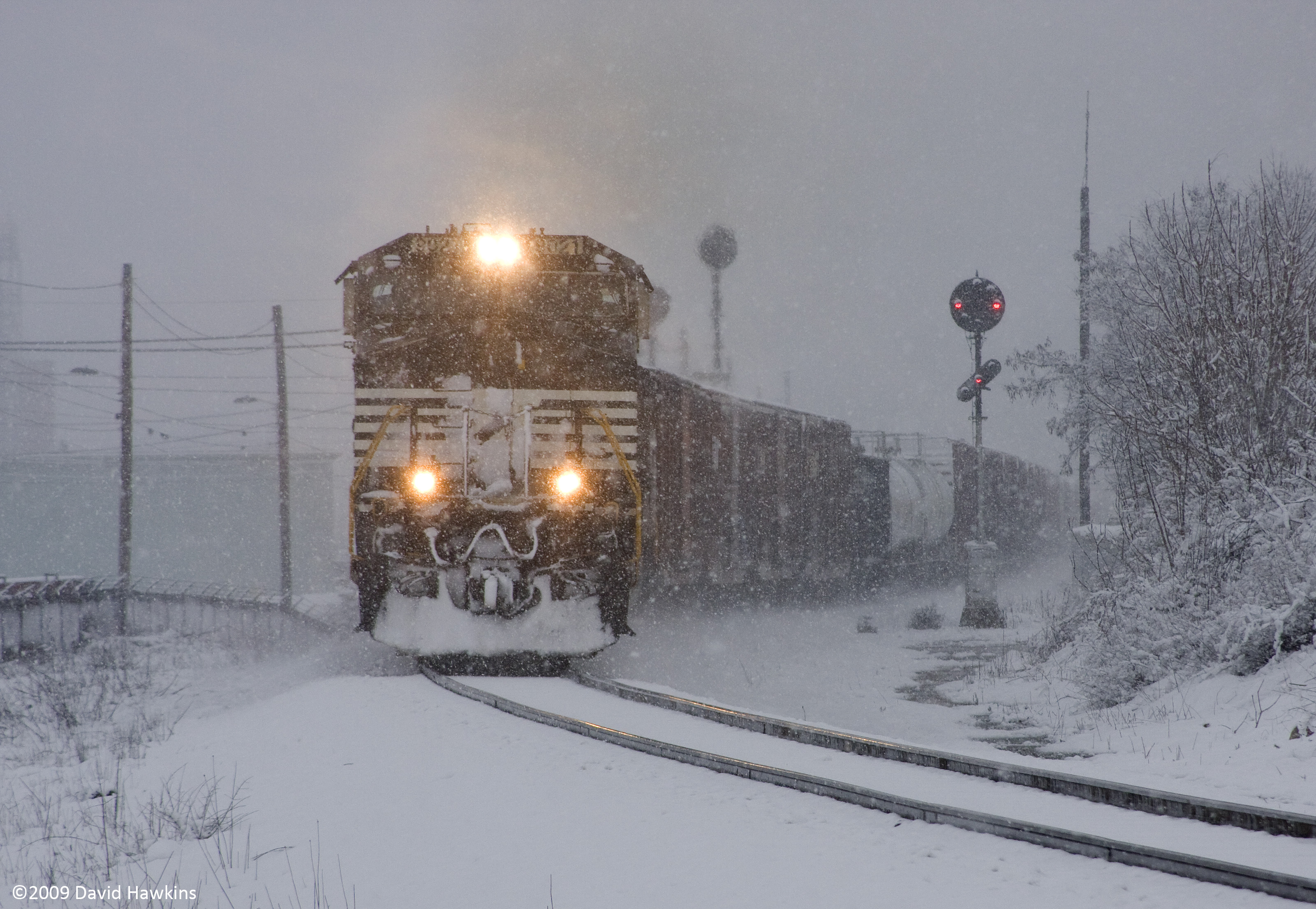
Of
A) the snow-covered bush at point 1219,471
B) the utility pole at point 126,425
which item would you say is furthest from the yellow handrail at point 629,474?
the utility pole at point 126,425

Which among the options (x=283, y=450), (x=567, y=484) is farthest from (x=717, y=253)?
(x=567, y=484)

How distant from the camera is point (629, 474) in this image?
9.71 meters

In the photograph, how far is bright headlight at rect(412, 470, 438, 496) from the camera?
30.5 feet

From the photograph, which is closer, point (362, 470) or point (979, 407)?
point (362, 470)

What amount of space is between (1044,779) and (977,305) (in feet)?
40.5

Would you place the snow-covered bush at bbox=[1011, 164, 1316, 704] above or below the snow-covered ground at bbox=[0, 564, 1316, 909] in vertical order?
above

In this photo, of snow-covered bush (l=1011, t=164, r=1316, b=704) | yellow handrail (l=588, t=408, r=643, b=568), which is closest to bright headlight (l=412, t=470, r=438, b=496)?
yellow handrail (l=588, t=408, r=643, b=568)

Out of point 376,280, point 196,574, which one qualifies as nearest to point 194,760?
point 376,280

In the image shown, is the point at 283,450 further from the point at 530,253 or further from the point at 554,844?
the point at 554,844

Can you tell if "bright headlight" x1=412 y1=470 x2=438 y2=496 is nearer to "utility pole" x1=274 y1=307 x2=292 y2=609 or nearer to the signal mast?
the signal mast

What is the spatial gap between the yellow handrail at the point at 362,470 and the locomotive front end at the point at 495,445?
0.02 m

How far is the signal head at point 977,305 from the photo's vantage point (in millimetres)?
15703

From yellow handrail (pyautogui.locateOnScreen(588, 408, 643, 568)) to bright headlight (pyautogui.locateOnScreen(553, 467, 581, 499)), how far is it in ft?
1.60

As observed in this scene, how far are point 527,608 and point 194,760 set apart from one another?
3315mm
